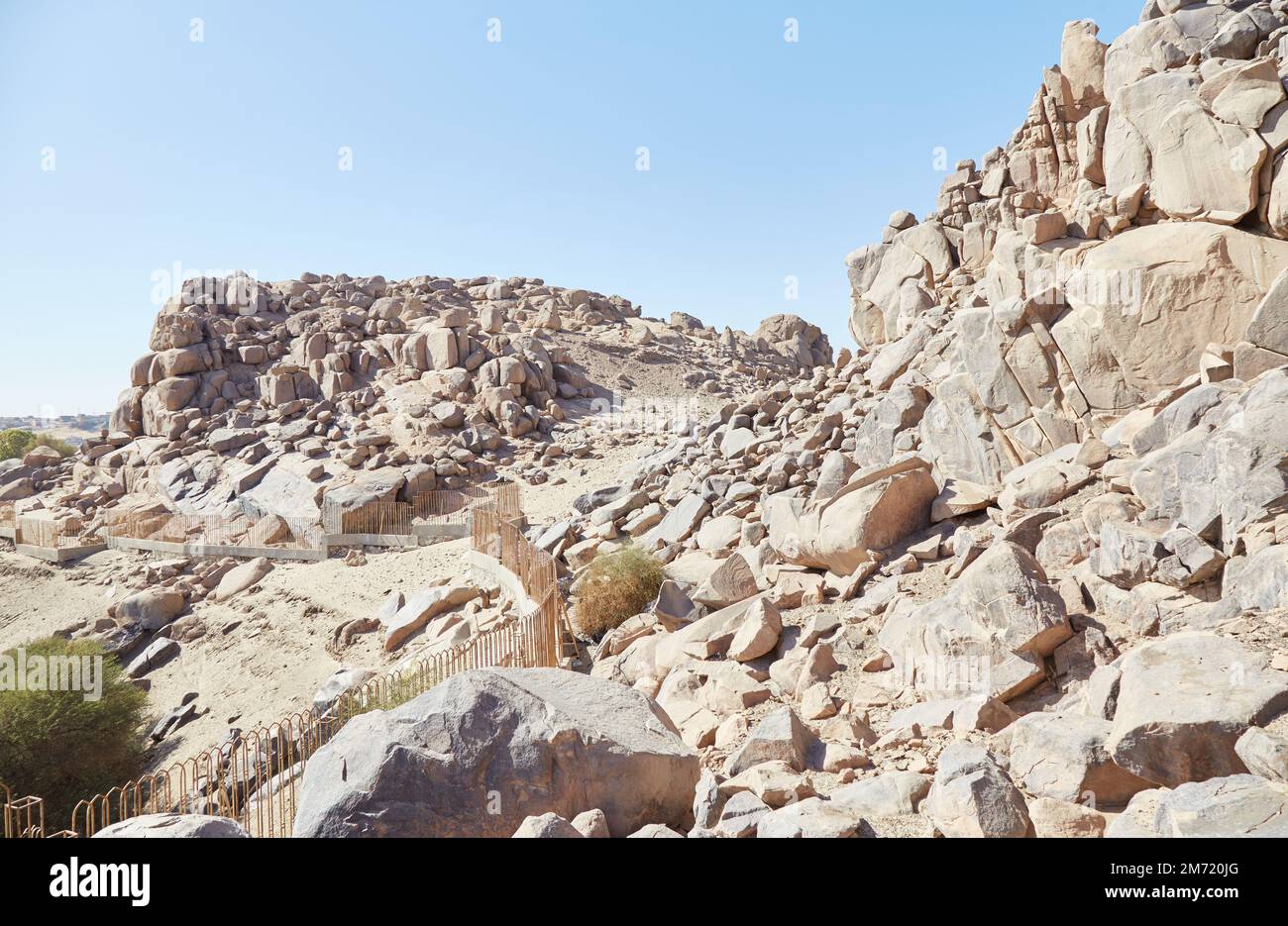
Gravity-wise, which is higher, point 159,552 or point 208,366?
point 208,366

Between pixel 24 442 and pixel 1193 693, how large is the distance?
194 feet

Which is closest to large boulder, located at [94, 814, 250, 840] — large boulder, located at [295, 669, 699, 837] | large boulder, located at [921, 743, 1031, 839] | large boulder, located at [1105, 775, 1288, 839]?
large boulder, located at [295, 669, 699, 837]

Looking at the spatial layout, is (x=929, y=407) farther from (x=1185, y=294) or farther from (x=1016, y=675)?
(x=1016, y=675)

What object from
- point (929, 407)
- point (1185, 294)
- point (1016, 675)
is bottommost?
point (1016, 675)

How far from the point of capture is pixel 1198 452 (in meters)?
6.76

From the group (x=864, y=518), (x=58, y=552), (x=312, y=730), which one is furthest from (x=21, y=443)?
(x=864, y=518)

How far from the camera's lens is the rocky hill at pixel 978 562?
14.4ft

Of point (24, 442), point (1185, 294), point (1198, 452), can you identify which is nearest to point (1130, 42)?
point (1185, 294)

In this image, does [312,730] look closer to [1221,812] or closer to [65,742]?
[1221,812]

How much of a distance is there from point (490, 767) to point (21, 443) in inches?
2213

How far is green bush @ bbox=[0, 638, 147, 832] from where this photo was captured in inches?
489

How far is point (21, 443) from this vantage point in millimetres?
45312

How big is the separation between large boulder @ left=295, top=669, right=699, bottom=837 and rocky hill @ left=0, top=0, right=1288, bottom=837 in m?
0.02

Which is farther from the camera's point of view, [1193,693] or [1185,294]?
[1185,294]
